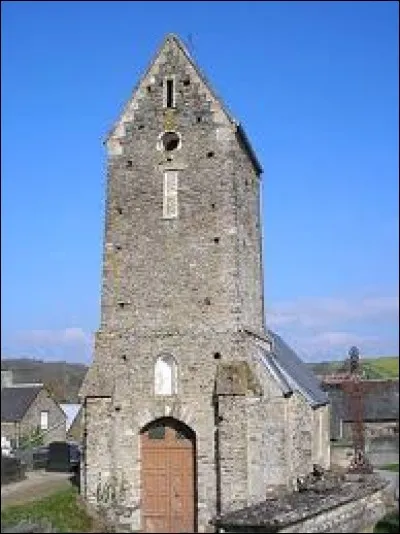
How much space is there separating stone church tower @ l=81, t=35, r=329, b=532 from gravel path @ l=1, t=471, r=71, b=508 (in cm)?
124

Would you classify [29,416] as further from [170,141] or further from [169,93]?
[169,93]

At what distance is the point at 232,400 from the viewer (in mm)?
23875

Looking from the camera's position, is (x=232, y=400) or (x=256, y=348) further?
(x=256, y=348)

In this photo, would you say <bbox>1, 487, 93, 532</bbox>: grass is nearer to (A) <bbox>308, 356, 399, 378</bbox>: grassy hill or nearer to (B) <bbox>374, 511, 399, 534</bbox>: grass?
(B) <bbox>374, 511, 399, 534</bbox>: grass

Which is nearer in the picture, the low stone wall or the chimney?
the chimney

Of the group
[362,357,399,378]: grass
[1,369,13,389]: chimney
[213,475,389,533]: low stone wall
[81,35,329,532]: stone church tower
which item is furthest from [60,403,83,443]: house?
[362,357,399,378]: grass

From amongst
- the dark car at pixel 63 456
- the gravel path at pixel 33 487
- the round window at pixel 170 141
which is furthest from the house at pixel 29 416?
the round window at pixel 170 141

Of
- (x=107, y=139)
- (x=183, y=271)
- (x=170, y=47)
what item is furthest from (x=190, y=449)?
(x=170, y=47)

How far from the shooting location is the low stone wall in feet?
64.6

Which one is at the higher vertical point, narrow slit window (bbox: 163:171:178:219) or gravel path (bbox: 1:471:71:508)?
narrow slit window (bbox: 163:171:178:219)

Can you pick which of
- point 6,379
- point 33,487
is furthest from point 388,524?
point 6,379

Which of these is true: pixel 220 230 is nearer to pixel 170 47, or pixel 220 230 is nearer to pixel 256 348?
pixel 256 348

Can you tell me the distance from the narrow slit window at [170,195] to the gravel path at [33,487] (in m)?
9.34

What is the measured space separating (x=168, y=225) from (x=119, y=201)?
2085 mm
